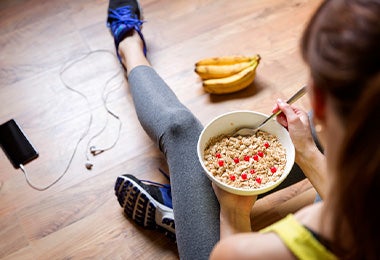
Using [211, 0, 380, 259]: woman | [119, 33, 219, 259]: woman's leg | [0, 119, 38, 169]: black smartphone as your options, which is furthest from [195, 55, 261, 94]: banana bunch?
[211, 0, 380, 259]: woman

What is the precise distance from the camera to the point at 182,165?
3.51ft

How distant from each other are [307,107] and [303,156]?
1.34 ft

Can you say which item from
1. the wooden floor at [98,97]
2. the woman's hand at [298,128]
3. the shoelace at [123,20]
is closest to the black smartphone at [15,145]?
the wooden floor at [98,97]

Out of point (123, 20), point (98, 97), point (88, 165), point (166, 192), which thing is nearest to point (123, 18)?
point (123, 20)

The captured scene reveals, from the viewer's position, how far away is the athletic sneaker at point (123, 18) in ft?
4.96

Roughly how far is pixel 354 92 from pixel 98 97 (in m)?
1.15

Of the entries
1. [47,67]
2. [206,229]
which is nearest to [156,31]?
[47,67]

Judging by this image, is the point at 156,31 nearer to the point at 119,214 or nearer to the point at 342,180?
the point at 119,214

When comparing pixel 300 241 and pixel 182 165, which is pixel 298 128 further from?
pixel 300 241

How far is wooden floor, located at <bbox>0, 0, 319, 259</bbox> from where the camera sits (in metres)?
1.24

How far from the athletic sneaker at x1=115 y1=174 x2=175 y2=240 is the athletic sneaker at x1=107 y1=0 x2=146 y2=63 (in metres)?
0.55

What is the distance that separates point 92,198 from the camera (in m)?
1.29

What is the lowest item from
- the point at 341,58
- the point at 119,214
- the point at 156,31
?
the point at 119,214

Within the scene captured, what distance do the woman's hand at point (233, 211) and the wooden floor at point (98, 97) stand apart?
0.83 feet
